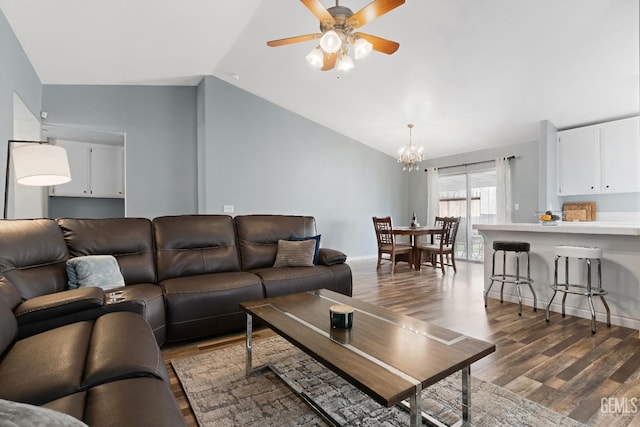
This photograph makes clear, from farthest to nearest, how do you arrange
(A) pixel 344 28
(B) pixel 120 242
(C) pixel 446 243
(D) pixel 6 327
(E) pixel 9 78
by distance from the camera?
(C) pixel 446 243 < (E) pixel 9 78 < (B) pixel 120 242 < (A) pixel 344 28 < (D) pixel 6 327

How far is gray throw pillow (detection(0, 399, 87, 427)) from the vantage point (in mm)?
522

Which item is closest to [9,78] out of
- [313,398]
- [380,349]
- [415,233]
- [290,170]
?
[290,170]

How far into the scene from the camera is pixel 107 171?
5254mm

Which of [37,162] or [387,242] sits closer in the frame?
[37,162]

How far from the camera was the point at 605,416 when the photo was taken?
5.26 ft

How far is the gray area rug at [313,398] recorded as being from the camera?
1.57 meters

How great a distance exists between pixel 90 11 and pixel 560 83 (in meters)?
5.57

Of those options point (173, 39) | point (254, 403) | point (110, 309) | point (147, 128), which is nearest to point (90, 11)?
point (173, 39)

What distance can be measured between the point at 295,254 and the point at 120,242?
158 centimetres

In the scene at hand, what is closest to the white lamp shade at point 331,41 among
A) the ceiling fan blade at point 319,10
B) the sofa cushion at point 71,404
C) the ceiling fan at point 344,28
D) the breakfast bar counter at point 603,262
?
the ceiling fan at point 344,28

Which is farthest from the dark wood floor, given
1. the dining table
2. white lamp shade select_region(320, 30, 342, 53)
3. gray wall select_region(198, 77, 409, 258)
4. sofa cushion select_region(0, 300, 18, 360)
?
gray wall select_region(198, 77, 409, 258)

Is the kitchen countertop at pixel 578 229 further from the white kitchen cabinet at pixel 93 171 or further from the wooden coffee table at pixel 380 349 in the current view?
the white kitchen cabinet at pixel 93 171

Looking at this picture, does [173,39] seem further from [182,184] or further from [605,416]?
[605,416]

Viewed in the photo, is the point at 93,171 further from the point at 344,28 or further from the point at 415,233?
the point at 415,233
